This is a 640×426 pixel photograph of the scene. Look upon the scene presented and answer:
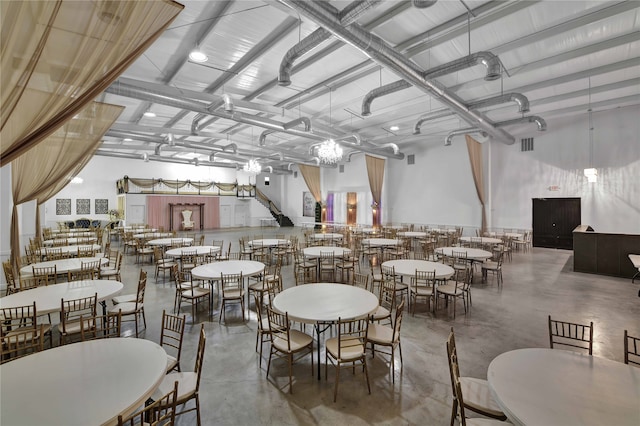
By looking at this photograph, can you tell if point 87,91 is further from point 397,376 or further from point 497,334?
point 497,334

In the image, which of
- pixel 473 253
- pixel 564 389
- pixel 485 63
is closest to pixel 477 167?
pixel 473 253

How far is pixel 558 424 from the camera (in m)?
1.63

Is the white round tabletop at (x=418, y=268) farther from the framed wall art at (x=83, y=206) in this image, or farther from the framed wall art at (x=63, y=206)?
the framed wall art at (x=63, y=206)

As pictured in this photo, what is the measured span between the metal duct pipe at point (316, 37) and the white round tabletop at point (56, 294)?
14.8 feet

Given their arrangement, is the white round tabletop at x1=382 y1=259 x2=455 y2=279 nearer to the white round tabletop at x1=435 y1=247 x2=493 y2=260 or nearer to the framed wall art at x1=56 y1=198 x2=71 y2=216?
the white round tabletop at x1=435 y1=247 x2=493 y2=260

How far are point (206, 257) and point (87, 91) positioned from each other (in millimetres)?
6444

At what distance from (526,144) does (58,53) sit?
1460 centimetres

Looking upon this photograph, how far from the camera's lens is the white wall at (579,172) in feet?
32.0

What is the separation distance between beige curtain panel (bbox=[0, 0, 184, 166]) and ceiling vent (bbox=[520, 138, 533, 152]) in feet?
45.2

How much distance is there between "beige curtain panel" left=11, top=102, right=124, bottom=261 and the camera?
14.1 feet

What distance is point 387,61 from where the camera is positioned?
5.25m

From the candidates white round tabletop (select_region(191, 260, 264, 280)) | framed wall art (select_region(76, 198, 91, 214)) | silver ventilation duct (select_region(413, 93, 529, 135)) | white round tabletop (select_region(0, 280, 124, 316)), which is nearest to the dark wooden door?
silver ventilation duct (select_region(413, 93, 529, 135))

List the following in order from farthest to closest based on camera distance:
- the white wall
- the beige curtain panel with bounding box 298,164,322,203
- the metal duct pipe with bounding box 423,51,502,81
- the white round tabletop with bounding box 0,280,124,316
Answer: the beige curtain panel with bounding box 298,164,322,203
the white wall
the metal duct pipe with bounding box 423,51,502,81
the white round tabletop with bounding box 0,280,124,316

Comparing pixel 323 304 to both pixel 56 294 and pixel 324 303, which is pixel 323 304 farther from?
pixel 56 294
